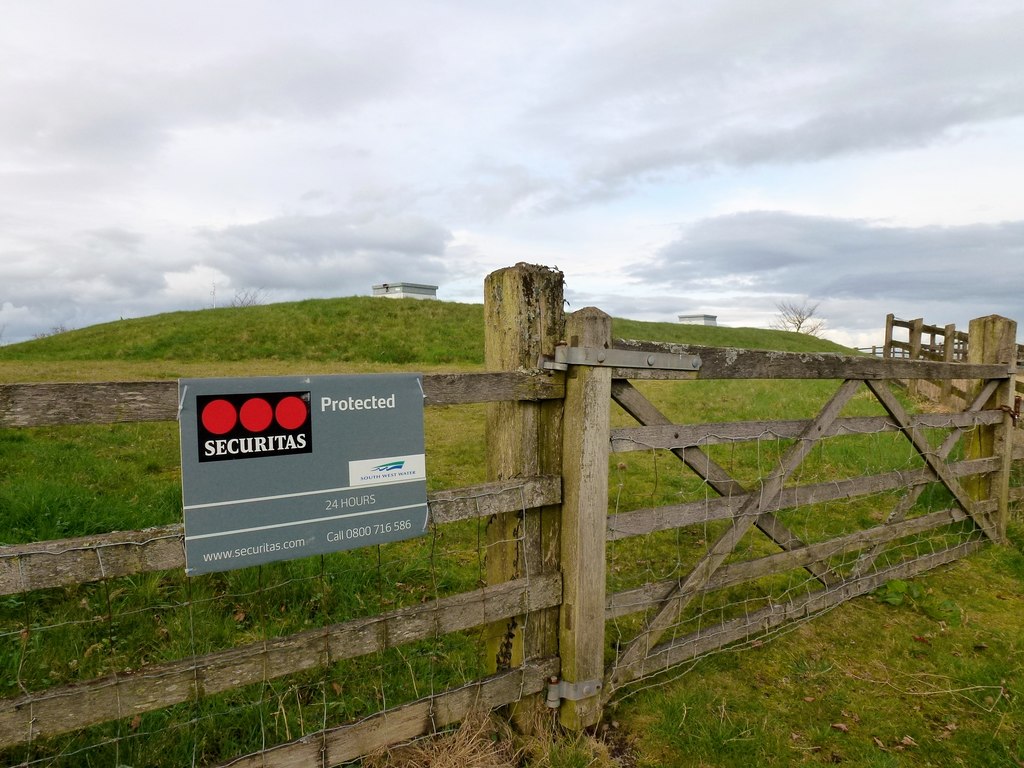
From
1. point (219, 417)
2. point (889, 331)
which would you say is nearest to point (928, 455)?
point (219, 417)

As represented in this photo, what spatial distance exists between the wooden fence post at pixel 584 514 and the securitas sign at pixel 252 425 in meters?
1.39

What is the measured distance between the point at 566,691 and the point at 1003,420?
605cm

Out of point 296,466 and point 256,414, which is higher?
point 256,414

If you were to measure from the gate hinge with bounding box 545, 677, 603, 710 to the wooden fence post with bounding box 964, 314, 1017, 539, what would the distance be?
18.7ft

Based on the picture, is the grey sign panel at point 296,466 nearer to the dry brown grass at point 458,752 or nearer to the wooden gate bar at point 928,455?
the dry brown grass at point 458,752

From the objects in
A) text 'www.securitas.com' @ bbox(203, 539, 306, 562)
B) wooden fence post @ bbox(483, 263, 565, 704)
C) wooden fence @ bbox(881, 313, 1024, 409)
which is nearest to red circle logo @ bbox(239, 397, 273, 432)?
text 'www.securitas.com' @ bbox(203, 539, 306, 562)

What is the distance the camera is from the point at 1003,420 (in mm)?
6902

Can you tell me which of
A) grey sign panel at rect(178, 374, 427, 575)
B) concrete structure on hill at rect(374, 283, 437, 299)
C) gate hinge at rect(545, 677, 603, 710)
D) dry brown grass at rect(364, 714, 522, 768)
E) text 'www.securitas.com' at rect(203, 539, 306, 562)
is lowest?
dry brown grass at rect(364, 714, 522, 768)

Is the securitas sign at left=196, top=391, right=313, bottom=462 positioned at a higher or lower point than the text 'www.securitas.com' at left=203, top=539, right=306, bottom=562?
higher

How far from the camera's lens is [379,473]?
3055 mm

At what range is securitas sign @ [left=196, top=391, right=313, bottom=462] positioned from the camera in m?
2.65

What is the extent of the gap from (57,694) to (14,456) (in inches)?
287

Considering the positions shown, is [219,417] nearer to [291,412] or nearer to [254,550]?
[291,412]

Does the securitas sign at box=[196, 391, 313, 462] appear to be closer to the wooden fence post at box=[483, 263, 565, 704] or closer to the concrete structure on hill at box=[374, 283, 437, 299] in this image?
the wooden fence post at box=[483, 263, 565, 704]
